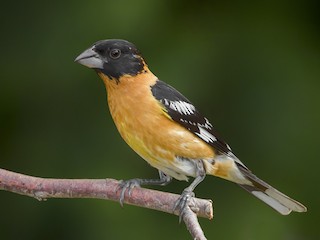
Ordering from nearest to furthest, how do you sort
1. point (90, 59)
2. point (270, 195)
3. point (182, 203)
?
1. point (182, 203)
2. point (90, 59)
3. point (270, 195)

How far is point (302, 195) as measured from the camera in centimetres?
481

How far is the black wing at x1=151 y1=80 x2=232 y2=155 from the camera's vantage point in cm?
361

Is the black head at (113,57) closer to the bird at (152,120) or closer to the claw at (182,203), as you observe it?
the bird at (152,120)

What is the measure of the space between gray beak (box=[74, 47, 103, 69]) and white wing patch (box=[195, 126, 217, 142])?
59 centimetres

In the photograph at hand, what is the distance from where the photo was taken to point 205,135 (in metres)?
3.69

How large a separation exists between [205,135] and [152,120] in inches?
12.5

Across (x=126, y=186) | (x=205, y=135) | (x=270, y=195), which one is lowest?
(x=270, y=195)

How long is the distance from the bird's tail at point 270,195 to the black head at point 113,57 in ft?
2.61

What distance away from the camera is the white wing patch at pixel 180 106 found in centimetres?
361

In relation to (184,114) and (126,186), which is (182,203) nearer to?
(126,186)

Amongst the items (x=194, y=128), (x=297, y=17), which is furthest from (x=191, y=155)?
(x=297, y=17)

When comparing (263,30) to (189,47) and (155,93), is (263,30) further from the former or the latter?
(155,93)

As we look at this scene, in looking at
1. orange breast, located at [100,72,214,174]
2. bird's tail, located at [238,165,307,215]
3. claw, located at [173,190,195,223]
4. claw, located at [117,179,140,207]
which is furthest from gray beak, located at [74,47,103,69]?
bird's tail, located at [238,165,307,215]

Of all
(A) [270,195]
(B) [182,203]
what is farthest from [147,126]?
(A) [270,195]
